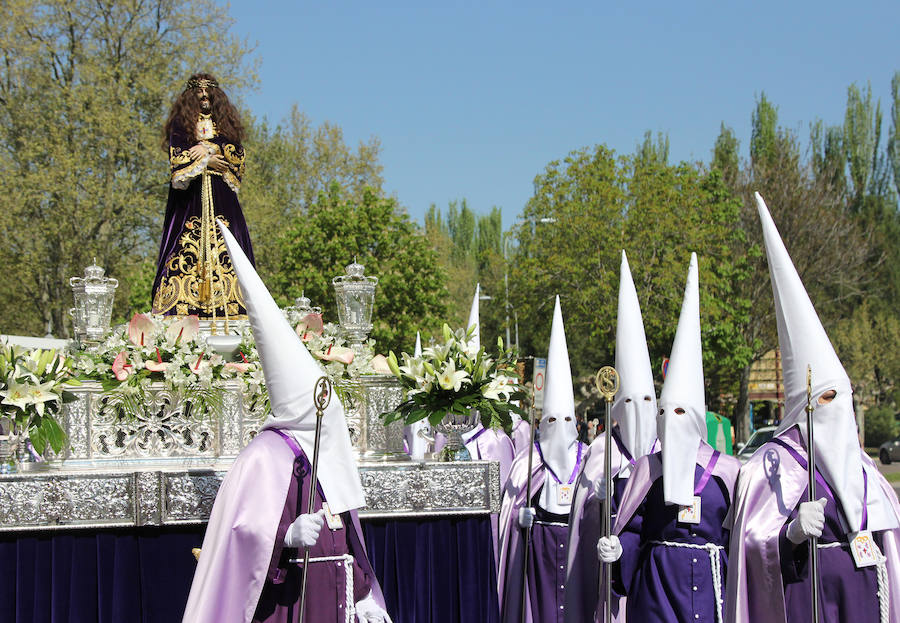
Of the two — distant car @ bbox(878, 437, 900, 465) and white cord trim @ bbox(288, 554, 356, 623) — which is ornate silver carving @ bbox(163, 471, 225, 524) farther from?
distant car @ bbox(878, 437, 900, 465)

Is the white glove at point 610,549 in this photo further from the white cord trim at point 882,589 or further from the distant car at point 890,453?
the distant car at point 890,453

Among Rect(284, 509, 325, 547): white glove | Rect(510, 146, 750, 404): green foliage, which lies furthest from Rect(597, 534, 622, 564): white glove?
Rect(510, 146, 750, 404): green foliage

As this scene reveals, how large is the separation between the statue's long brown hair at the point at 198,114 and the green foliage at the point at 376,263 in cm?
1702

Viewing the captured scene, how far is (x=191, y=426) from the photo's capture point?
24.7 ft

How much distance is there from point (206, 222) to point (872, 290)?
4693 cm

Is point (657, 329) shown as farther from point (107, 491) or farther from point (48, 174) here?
point (107, 491)

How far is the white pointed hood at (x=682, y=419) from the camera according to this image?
20.9 ft

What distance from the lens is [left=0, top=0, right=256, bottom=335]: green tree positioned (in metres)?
25.7

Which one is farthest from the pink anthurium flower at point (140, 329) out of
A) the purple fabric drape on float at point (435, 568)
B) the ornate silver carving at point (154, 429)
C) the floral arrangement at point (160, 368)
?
the purple fabric drape on float at point (435, 568)

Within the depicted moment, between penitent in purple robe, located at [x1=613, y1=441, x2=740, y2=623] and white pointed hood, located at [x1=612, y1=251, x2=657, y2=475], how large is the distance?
0.67m

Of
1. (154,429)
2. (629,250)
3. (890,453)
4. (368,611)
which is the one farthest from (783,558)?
(890,453)

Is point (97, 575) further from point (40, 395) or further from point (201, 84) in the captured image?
point (201, 84)

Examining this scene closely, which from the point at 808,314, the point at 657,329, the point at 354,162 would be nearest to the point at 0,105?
the point at 354,162

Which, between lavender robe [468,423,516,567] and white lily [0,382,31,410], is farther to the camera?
lavender robe [468,423,516,567]
